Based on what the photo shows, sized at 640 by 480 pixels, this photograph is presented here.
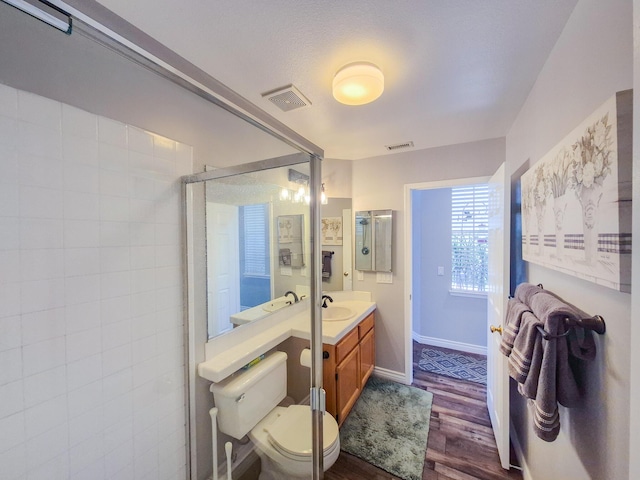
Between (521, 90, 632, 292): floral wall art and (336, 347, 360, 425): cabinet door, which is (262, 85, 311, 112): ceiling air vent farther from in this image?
(336, 347, 360, 425): cabinet door

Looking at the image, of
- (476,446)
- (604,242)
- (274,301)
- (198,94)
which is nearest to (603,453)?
(604,242)

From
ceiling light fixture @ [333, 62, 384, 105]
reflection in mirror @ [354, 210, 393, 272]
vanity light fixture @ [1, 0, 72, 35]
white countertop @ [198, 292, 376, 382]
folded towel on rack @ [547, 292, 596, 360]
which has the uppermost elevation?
ceiling light fixture @ [333, 62, 384, 105]

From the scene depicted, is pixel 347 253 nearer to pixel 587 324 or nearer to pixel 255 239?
pixel 255 239

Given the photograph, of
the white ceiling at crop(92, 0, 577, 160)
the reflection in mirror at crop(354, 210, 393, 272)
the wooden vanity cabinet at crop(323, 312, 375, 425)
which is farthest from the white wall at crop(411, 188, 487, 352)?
the white ceiling at crop(92, 0, 577, 160)

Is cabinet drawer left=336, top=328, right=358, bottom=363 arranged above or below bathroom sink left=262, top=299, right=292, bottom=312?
below

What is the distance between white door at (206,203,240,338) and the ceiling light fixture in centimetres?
92

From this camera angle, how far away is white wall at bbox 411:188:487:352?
10.5ft

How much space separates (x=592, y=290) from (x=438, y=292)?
9.21 ft

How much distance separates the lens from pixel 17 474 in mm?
815

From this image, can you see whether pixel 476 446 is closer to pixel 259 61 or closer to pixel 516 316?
pixel 516 316

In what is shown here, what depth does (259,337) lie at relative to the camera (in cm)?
165

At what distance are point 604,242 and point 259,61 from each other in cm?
153

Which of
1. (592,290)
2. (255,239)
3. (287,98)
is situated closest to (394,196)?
(287,98)

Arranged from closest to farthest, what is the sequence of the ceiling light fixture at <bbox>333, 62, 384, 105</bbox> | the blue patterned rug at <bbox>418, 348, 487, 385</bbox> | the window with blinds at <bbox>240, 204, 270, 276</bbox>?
the ceiling light fixture at <bbox>333, 62, 384, 105</bbox> → the window with blinds at <bbox>240, 204, 270, 276</bbox> → the blue patterned rug at <bbox>418, 348, 487, 385</bbox>
